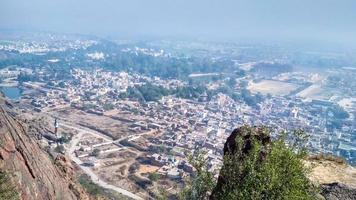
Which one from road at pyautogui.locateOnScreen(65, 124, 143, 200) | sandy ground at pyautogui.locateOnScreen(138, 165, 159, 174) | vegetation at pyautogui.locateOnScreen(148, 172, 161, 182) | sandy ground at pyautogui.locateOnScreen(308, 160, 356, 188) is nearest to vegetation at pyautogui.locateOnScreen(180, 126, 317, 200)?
sandy ground at pyautogui.locateOnScreen(308, 160, 356, 188)

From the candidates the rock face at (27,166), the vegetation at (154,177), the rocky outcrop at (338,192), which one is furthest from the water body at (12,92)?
the rocky outcrop at (338,192)

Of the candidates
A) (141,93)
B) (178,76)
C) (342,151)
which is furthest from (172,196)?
(178,76)

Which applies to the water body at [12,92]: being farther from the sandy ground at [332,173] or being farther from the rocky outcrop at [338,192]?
the rocky outcrop at [338,192]

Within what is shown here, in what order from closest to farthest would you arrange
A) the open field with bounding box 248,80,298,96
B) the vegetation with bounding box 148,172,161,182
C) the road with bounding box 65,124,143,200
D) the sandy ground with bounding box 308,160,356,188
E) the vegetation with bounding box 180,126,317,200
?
1. the vegetation with bounding box 180,126,317,200
2. the sandy ground with bounding box 308,160,356,188
3. the road with bounding box 65,124,143,200
4. the vegetation with bounding box 148,172,161,182
5. the open field with bounding box 248,80,298,96

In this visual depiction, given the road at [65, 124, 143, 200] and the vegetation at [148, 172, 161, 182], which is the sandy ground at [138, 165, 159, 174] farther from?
the road at [65, 124, 143, 200]

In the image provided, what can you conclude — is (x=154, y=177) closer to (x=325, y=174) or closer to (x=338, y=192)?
(x=325, y=174)

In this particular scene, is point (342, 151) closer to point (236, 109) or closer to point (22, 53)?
point (236, 109)

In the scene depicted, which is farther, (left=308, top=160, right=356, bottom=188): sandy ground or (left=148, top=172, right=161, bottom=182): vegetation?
(left=148, top=172, right=161, bottom=182): vegetation
